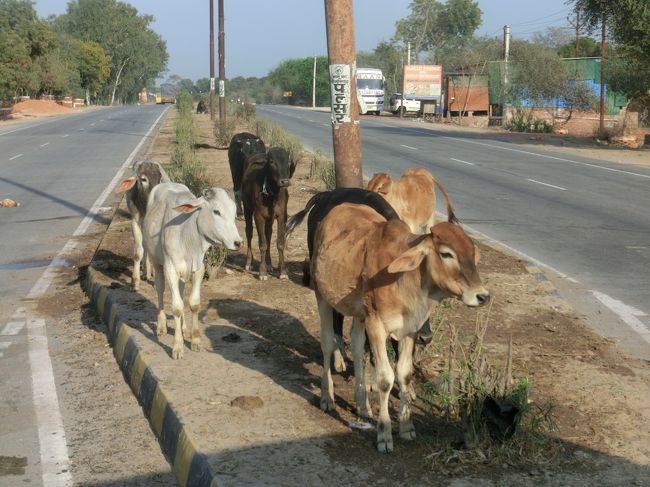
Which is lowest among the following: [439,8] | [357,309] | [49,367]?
[49,367]

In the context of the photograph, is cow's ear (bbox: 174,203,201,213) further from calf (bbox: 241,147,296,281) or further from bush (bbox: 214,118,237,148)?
bush (bbox: 214,118,237,148)

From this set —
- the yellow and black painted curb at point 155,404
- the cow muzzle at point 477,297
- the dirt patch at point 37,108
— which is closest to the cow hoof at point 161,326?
the yellow and black painted curb at point 155,404

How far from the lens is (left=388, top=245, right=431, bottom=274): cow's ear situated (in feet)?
15.2

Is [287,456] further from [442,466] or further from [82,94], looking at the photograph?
[82,94]

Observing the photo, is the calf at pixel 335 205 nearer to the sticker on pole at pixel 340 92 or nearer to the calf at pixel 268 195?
the sticker on pole at pixel 340 92

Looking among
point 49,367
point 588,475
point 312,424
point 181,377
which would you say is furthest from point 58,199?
point 588,475

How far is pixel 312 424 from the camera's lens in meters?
5.40

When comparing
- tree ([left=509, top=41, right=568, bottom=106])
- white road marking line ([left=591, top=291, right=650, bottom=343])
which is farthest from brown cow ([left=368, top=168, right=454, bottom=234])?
tree ([left=509, top=41, right=568, bottom=106])

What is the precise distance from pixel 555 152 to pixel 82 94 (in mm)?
105252

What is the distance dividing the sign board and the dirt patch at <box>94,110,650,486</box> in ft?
179

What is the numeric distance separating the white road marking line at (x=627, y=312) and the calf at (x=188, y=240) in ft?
11.6

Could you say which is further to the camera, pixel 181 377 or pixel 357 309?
pixel 181 377

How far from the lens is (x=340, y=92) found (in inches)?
346

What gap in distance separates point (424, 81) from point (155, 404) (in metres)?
59.2
